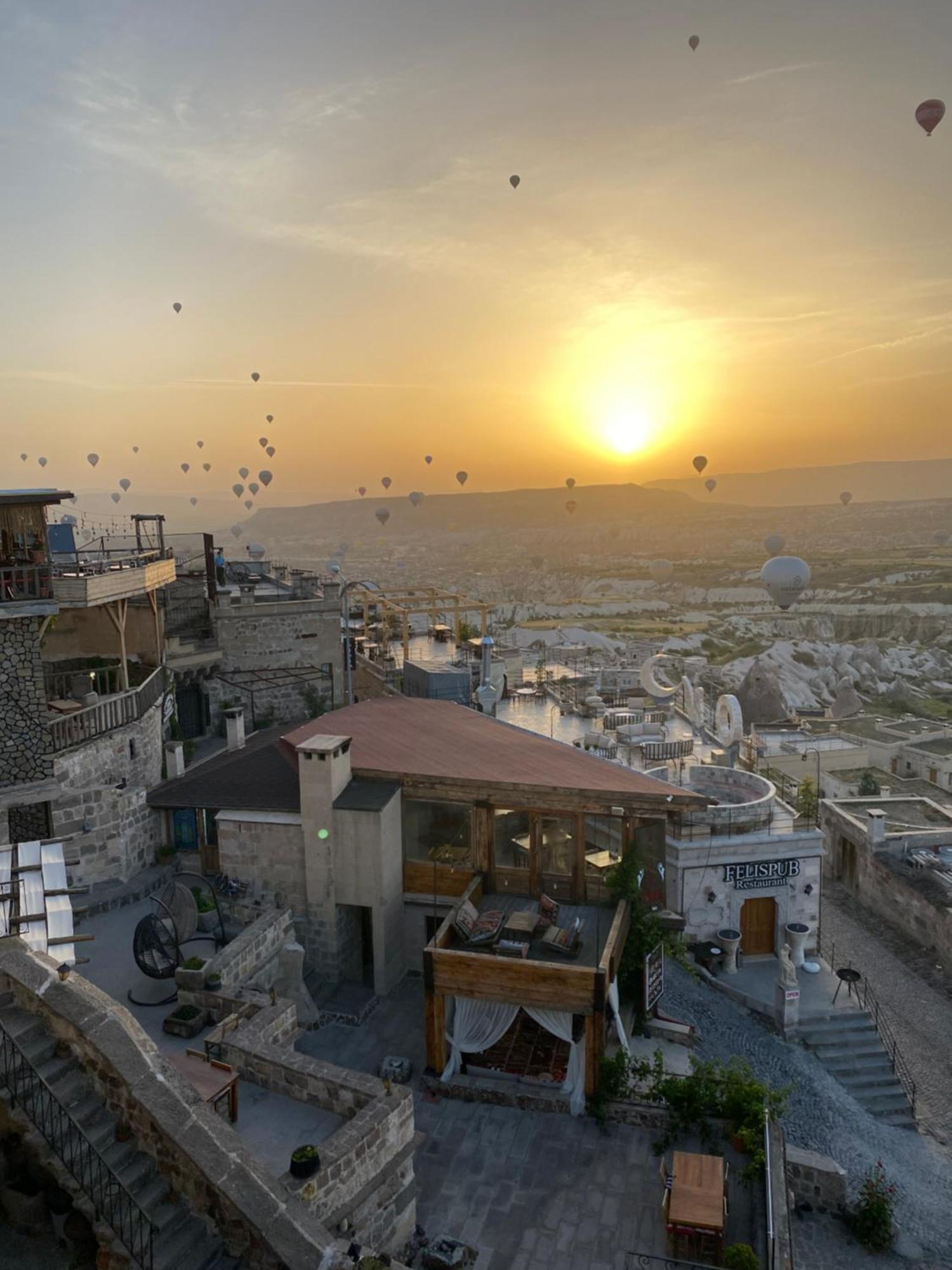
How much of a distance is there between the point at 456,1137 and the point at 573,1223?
2.56 metres

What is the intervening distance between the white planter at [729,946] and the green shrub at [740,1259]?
1066 cm

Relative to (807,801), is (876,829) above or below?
below

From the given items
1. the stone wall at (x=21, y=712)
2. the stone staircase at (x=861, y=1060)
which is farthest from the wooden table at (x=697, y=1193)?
the stone wall at (x=21, y=712)

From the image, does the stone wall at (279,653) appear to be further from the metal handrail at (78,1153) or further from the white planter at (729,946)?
the metal handrail at (78,1153)

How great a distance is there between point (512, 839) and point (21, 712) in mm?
11090

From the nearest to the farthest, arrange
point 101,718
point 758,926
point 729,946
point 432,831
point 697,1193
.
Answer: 1. point 697,1193
2. point 432,831
3. point 101,718
4. point 729,946
5. point 758,926

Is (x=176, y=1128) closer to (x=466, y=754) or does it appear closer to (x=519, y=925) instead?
(x=519, y=925)

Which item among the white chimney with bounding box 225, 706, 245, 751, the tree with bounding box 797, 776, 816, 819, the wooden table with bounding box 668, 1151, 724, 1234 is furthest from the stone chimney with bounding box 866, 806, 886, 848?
the white chimney with bounding box 225, 706, 245, 751

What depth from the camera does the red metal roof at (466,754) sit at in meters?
17.6

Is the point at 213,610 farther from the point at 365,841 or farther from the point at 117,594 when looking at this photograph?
the point at 365,841

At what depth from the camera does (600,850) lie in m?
18.2

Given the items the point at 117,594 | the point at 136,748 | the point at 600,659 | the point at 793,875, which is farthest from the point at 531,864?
the point at 600,659

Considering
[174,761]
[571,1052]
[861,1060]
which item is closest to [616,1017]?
[571,1052]

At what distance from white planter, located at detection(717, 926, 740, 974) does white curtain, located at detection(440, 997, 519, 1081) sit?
331 inches
